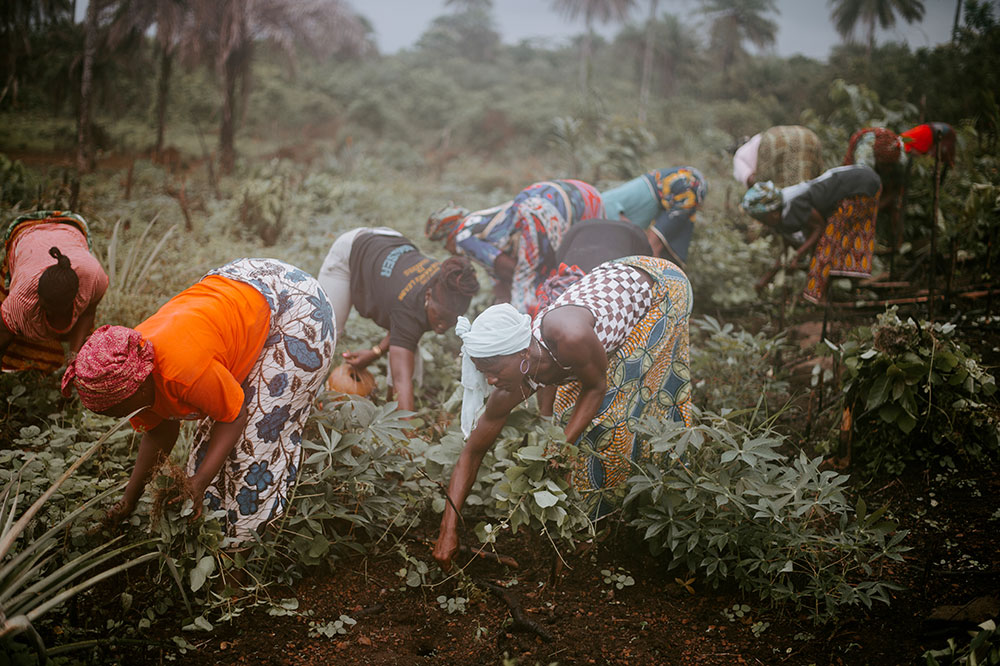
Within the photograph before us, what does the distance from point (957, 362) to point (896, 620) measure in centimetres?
121

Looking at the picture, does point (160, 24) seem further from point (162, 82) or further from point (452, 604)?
point (452, 604)

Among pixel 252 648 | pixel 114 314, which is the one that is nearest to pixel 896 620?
pixel 252 648

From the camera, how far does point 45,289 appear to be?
3000 millimetres

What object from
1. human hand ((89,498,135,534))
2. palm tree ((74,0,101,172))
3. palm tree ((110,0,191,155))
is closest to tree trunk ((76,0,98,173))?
palm tree ((74,0,101,172))

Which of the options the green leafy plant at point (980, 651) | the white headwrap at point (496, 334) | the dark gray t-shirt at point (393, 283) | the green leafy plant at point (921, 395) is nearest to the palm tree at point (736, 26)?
the green leafy plant at point (921, 395)

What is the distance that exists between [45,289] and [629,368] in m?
2.54

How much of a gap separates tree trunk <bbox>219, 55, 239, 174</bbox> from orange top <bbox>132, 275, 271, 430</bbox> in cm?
846

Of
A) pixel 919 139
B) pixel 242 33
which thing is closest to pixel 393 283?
pixel 919 139

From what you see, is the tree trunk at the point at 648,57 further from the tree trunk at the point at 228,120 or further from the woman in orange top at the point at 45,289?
the woman in orange top at the point at 45,289

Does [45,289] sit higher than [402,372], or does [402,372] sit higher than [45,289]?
[45,289]

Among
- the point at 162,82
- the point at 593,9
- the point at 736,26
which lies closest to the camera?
the point at 162,82

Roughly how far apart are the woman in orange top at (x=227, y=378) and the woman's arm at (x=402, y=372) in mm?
808

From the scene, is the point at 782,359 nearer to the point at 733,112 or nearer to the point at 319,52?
the point at 319,52

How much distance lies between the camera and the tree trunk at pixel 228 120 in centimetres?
986
